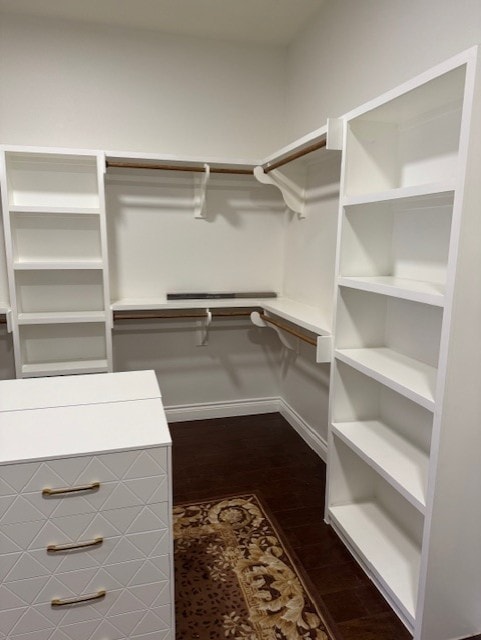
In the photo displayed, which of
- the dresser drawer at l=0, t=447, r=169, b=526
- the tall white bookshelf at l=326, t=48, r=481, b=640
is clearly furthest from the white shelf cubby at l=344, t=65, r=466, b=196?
the dresser drawer at l=0, t=447, r=169, b=526

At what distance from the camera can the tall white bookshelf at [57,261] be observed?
8.21ft

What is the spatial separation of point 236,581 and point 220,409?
160cm

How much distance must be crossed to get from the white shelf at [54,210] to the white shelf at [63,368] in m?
0.91

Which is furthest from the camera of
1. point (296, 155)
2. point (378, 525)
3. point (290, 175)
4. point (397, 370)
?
point (290, 175)

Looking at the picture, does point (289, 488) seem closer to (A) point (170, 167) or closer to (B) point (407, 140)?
(B) point (407, 140)

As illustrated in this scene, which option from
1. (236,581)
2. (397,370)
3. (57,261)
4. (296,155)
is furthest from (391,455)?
(57,261)

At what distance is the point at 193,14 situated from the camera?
8.18 ft

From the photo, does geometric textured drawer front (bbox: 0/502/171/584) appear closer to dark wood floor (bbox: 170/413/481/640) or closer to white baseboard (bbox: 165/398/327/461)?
dark wood floor (bbox: 170/413/481/640)

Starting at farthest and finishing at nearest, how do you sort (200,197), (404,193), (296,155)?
(200,197) → (296,155) → (404,193)

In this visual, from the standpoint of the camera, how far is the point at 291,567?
1.81 m

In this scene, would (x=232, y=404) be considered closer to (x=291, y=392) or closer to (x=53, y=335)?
(x=291, y=392)

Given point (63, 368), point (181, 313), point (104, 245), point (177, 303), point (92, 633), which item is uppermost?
point (104, 245)

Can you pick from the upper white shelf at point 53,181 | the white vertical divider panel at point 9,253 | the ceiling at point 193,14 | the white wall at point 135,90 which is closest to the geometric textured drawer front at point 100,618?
the white vertical divider panel at point 9,253

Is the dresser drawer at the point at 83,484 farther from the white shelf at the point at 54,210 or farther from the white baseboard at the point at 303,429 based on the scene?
the white shelf at the point at 54,210
